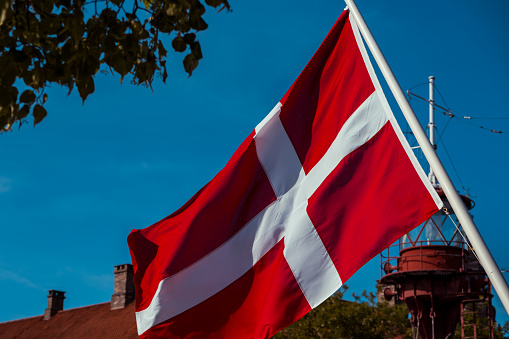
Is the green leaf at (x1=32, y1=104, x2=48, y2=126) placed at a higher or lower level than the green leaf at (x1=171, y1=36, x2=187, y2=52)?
lower

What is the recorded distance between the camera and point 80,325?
1880 inches

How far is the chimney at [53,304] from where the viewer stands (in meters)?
52.7

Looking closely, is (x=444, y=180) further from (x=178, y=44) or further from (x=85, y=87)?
(x=85, y=87)

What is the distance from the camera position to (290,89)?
846cm

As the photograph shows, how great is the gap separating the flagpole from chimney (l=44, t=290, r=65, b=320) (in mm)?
49389

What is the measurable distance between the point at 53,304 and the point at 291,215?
4776 centimetres

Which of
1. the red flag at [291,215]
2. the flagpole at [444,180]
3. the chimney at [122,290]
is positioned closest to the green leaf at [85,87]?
the flagpole at [444,180]

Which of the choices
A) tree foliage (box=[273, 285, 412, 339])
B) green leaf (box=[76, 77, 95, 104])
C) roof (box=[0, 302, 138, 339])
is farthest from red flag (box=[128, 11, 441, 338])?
roof (box=[0, 302, 138, 339])

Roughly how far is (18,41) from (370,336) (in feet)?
108

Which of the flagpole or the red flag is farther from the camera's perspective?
the red flag

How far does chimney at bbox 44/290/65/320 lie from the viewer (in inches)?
2074

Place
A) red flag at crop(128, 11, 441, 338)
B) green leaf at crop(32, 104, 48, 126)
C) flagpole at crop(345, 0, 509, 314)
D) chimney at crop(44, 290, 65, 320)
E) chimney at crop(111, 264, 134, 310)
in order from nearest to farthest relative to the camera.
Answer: flagpole at crop(345, 0, 509, 314)
green leaf at crop(32, 104, 48, 126)
red flag at crop(128, 11, 441, 338)
chimney at crop(111, 264, 134, 310)
chimney at crop(44, 290, 65, 320)

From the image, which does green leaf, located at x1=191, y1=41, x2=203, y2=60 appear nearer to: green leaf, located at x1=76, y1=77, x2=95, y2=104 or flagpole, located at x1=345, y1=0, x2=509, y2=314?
green leaf, located at x1=76, y1=77, x2=95, y2=104

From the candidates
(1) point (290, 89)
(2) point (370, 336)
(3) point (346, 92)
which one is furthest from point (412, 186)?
(2) point (370, 336)
